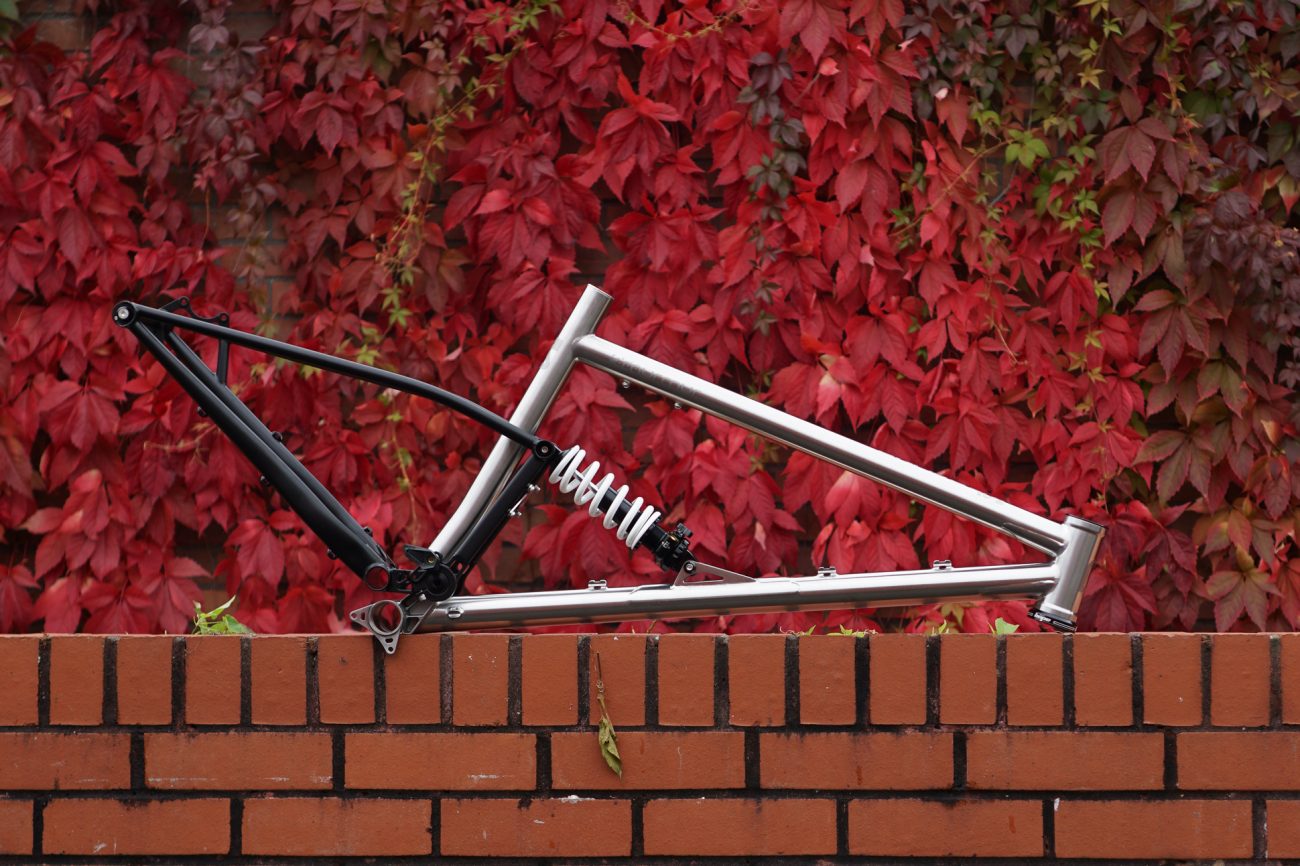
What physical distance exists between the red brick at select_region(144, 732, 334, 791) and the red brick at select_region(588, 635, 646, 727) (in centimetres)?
33

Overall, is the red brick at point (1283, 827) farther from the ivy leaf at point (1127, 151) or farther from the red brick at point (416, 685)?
the ivy leaf at point (1127, 151)

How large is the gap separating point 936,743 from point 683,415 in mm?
965

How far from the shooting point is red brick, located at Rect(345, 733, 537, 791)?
1.35 metres

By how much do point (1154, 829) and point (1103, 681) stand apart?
0.18 meters

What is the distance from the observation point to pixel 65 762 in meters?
1.36

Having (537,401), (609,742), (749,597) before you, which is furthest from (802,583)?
(537,401)

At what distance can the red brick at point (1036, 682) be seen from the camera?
52.6 inches

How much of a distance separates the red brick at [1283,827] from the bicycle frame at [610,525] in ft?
1.03

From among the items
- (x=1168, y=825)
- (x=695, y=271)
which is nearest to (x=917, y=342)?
(x=695, y=271)

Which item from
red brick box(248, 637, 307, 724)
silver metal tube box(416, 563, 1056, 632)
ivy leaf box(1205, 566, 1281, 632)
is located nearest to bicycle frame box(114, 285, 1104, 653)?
silver metal tube box(416, 563, 1056, 632)

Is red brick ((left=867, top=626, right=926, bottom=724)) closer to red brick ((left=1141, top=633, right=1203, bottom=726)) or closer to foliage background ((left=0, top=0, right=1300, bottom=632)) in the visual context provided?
red brick ((left=1141, top=633, right=1203, bottom=726))

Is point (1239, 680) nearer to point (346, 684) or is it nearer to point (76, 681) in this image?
point (346, 684)

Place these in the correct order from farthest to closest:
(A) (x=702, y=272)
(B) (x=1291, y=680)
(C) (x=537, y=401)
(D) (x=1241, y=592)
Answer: (A) (x=702, y=272) < (D) (x=1241, y=592) < (C) (x=537, y=401) < (B) (x=1291, y=680)

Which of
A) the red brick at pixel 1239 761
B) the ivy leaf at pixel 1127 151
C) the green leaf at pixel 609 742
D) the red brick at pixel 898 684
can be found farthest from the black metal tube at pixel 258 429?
the ivy leaf at pixel 1127 151
